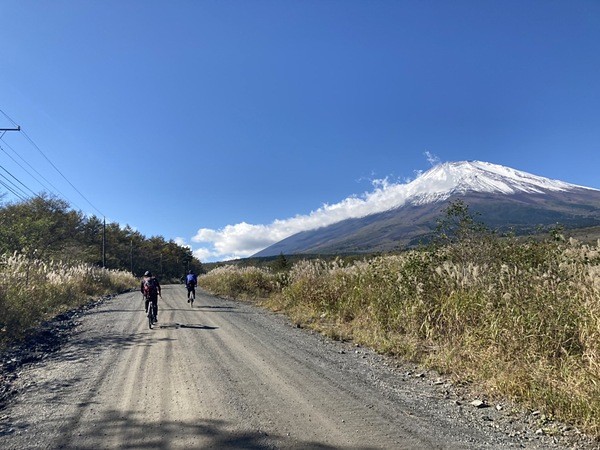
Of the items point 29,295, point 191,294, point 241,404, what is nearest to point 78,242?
point 191,294

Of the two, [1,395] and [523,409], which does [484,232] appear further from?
[1,395]

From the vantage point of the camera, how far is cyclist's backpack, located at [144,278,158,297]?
40.9 feet

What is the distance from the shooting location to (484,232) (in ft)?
33.9

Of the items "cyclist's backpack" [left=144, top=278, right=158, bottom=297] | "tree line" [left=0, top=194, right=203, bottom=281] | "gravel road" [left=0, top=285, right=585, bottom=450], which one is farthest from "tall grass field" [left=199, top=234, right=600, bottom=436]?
"tree line" [left=0, top=194, right=203, bottom=281]

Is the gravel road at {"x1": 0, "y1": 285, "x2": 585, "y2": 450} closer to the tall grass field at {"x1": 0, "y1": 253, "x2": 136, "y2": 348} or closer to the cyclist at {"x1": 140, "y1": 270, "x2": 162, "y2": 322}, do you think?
the tall grass field at {"x1": 0, "y1": 253, "x2": 136, "y2": 348}

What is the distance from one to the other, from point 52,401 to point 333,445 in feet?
12.4

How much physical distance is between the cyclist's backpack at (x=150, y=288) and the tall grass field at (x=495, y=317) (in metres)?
4.73

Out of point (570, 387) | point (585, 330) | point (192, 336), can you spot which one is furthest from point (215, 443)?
point (192, 336)

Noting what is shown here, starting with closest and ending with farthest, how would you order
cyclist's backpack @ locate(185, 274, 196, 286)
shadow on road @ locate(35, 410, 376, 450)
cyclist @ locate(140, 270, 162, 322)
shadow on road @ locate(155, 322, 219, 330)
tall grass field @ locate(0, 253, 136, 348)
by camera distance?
shadow on road @ locate(35, 410, 376, 450), tall grass field @ locate(0, 253, 136, 348), shadow on road @ locate(155, 322, 219, 330), cyclist @ locate(140, 270, 162, 322), cyclist's backpack @ locate(185, 274, 196, 286)

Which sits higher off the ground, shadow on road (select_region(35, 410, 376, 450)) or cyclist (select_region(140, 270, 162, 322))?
cyclist (select_region(140, 270, 162, 322))

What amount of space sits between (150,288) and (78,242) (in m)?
41.4

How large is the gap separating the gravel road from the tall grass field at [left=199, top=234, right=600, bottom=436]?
1.52 ft

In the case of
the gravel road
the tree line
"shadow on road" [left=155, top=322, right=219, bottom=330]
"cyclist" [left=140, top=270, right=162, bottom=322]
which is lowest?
the gravel road

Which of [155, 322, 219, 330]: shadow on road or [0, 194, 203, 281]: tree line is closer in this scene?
[155, 322, 219, 330]: shadow on road
